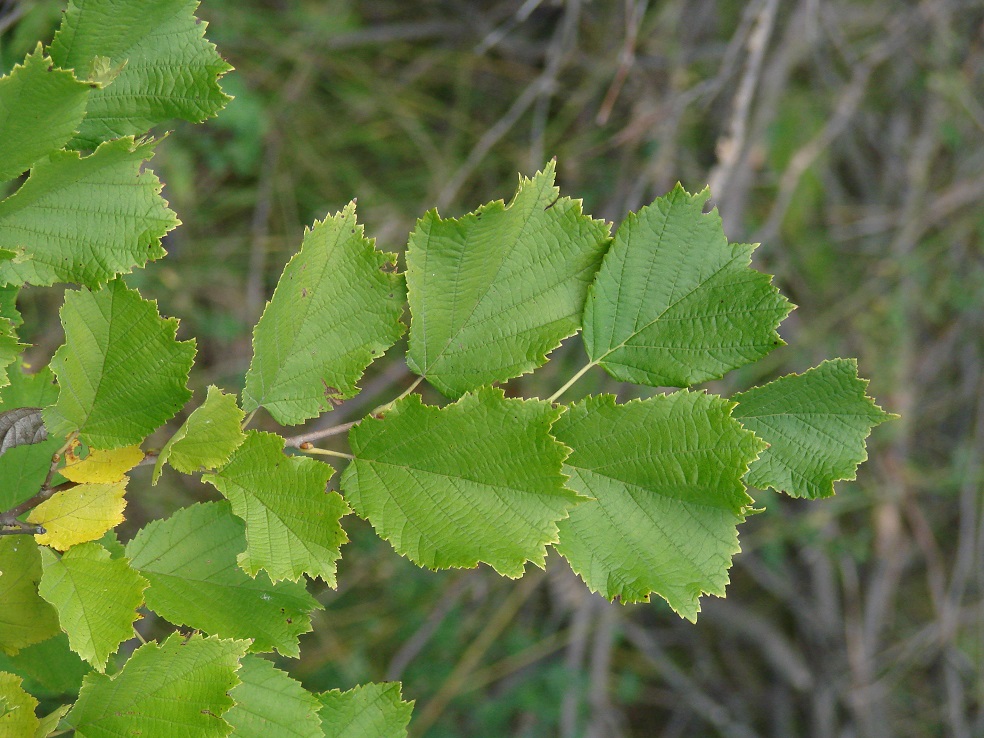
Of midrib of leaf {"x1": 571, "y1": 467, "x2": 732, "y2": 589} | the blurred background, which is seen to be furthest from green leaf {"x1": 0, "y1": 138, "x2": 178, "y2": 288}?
the blurred background

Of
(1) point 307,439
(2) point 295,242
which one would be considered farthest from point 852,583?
(1) point 307,439

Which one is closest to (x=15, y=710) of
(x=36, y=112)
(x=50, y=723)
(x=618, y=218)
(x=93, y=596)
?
(x=50, y=723)

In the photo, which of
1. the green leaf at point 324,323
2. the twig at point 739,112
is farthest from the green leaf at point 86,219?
the twig at point 739,112

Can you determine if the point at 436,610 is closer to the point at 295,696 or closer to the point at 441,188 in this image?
the point at 441,188

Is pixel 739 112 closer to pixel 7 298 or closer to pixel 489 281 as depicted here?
pixel 489 281

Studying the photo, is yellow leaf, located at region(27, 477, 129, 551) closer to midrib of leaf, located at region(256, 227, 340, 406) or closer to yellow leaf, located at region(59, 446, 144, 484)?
yellow leaf, located at region(59, 446, 144, 484)

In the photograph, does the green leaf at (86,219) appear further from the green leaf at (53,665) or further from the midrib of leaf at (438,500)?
the green leaf at (53,665)
